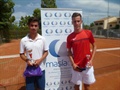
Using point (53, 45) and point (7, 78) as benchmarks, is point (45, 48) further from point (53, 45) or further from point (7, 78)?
point (7, 78)

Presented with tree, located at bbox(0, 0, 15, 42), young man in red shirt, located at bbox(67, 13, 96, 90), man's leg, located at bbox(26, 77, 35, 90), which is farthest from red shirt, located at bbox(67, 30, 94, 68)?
tree, located at bbox(0, 0, 15, 42)

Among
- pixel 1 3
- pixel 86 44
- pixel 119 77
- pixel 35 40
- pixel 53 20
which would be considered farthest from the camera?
pixel 1 3

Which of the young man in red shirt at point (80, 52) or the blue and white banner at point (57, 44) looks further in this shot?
the blue and white banner at point (57, 44)

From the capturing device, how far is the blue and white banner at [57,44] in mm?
4324

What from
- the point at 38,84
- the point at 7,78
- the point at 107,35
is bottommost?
the point at 107,35

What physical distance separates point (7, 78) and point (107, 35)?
123 ft

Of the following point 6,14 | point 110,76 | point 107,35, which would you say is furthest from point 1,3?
point 110,76

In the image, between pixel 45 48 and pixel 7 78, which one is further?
pixel 7 78

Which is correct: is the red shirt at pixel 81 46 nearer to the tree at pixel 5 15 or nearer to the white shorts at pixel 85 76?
the white shorts at pixel 85 76

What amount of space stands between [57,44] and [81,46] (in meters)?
0.69

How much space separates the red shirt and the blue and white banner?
491 mm

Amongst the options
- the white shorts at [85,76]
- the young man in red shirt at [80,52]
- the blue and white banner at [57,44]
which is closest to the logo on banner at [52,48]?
the blue and white banner at [57,44]

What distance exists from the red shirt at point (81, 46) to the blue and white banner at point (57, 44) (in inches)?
19.3

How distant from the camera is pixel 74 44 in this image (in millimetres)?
3939
